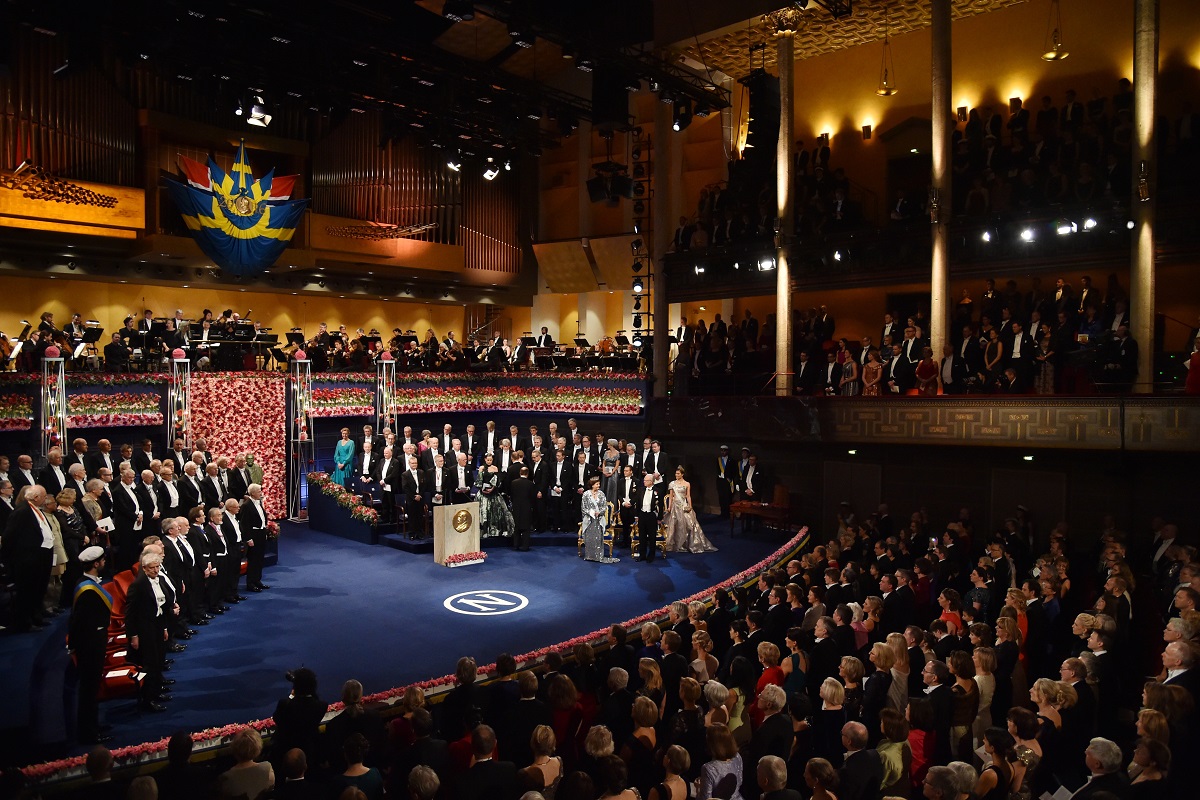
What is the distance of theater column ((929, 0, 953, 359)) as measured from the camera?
14.7m

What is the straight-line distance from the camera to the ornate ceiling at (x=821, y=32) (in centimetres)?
1683

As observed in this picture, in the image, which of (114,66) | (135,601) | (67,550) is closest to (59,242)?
(114,66)

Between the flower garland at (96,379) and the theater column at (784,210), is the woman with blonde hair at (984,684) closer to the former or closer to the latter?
the theater column at (784,210)

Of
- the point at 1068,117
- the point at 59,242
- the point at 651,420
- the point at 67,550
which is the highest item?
the point at 1068,117

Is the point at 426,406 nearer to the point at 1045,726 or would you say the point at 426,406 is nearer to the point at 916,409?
the point at 916,409

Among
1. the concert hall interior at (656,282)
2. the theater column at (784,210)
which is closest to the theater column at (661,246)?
the concert hall interior at (656,282)

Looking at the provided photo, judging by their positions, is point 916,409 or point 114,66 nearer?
point 916,409

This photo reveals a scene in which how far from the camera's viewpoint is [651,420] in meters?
17.8

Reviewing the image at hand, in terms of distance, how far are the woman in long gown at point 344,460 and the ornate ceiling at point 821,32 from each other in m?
10.8

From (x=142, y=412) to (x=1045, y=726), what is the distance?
14002 millimetres

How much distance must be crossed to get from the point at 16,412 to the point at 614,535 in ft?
30.9

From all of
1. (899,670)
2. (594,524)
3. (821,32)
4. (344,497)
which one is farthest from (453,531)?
(821,32)

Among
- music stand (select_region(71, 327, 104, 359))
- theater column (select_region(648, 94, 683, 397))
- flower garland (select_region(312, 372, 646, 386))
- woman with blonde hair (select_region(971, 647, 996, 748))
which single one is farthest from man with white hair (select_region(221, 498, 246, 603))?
theater column (select_region(648, 94, 683, 397))

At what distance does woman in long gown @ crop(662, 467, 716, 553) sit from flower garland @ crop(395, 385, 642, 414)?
433cm
